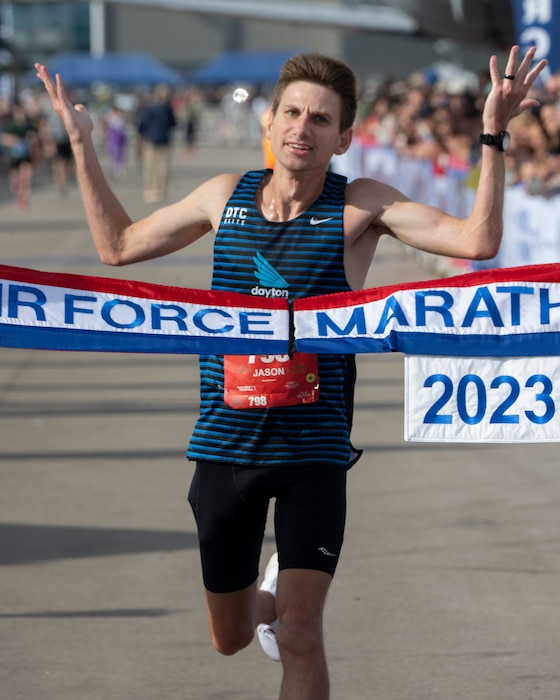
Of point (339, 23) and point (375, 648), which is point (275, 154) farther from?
point (339, 23)

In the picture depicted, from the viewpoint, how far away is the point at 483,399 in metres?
4.08

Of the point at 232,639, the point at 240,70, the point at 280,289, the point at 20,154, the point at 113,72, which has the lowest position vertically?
the point at 232,639

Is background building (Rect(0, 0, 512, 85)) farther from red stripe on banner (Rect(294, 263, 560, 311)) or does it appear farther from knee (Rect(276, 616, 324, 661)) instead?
knee (Rect(276, 616, 324, 661))

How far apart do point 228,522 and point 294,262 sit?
2.38ft

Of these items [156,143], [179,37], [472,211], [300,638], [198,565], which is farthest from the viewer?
[179,37]

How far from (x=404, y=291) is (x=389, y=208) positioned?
1.04ft

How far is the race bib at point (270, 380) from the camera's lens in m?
3.77

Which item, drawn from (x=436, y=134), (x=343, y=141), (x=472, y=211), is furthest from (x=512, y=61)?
(x=436, y=134)

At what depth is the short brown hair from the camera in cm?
380

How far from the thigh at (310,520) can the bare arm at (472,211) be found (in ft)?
2.17

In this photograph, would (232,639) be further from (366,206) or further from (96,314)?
(366,206)

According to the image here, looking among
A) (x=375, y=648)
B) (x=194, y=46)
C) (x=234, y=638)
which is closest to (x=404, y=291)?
(x=234, y=638)

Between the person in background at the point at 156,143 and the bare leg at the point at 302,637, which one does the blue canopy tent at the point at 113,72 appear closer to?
the person in background at the point at 156,143

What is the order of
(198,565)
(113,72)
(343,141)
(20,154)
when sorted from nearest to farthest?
1. (343,141)
2. (198,565)
3. (20,154)
4. (113,72)
